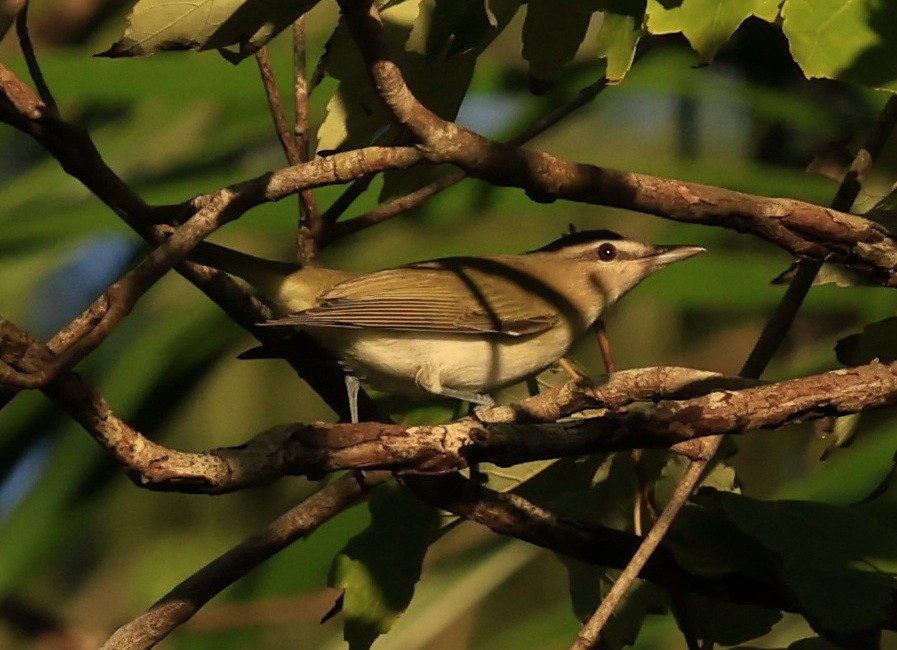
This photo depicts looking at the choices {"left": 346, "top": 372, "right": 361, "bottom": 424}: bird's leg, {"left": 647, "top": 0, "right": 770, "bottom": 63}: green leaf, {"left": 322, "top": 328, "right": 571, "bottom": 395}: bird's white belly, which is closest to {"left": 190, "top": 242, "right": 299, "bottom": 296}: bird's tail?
{"left": 322, "top": 328, "right": 571, "bottom": 395}: bird's white belly

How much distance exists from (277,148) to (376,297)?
0.75 meters

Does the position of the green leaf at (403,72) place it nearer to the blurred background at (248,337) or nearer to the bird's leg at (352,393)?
the bird's leg at (352,393)

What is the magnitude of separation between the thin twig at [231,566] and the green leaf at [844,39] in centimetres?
82

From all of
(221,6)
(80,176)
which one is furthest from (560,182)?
(80,176)

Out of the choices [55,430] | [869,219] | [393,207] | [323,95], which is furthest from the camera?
[323,95]

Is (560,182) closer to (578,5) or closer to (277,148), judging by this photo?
(578,5)

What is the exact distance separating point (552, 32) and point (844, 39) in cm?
34

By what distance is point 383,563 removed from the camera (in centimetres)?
208

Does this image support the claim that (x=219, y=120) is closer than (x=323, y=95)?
No

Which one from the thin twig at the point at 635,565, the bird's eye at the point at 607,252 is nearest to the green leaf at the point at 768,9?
the thin twig at the point at 635,565

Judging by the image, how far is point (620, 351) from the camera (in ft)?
12.9

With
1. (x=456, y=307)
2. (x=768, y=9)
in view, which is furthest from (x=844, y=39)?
(x=456, y=307)

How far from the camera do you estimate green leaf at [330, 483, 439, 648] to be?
2.05 m

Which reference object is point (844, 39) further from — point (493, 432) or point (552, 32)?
point (493, 432)
